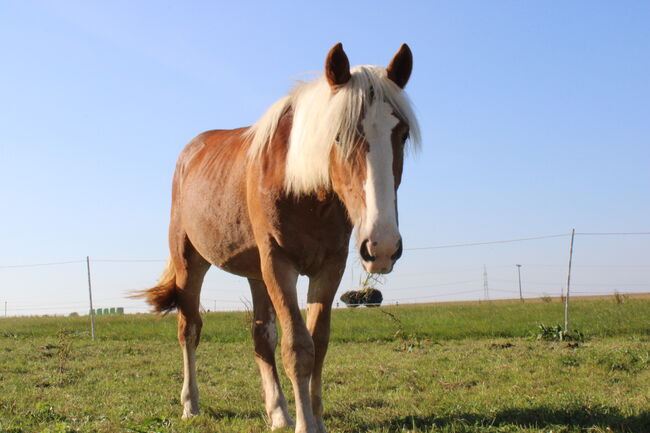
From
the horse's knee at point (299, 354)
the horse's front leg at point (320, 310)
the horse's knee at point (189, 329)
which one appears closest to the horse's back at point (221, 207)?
the horse's front leg at point (320, 310)

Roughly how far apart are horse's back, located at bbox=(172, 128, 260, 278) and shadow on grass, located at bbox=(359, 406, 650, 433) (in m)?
1.49

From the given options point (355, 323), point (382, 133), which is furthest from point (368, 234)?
point (355, 323)

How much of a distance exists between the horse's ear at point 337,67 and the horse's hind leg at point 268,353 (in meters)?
2.02

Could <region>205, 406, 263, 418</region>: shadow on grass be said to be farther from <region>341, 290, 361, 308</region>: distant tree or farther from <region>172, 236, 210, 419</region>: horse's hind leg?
<region>341, 290, 361, 308</region>: distant tree

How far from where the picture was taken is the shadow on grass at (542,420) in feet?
12.0

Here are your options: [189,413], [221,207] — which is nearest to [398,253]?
[221,207]

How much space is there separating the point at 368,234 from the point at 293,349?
1.04m

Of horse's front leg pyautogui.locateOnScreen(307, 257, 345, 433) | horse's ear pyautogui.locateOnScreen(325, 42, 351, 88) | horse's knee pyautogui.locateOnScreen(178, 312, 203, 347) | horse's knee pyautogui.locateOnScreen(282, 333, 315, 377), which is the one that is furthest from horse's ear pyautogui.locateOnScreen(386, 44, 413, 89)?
horse's knee pyautogui.locateOnScreen(178, 312, 203, 347)

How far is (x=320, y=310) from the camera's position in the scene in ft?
12.7

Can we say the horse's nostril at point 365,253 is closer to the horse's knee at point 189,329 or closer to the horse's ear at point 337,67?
the horse's ear at point 337,67

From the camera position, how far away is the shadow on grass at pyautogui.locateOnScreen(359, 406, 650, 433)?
364cm

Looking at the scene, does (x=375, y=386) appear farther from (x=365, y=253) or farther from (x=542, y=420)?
(x=365, y=253)

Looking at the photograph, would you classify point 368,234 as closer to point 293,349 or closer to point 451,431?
point 293,349

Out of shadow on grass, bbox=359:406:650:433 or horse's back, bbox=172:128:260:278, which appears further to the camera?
horse's back, bbox=172:128:260:278
